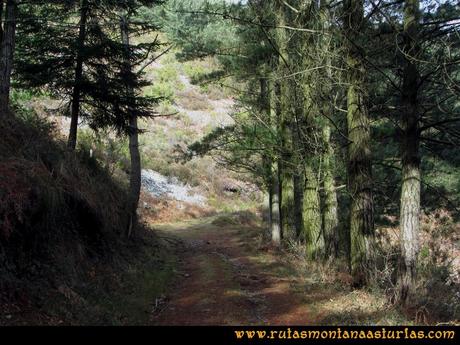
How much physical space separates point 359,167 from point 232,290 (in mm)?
4040

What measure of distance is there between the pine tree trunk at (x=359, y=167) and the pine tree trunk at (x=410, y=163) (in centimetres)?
76

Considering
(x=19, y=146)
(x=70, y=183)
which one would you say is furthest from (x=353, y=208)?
(x=19, y=146)

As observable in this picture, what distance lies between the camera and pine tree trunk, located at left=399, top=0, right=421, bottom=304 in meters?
8.39

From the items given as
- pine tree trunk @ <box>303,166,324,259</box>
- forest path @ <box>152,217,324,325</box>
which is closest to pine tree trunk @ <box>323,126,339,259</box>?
pine tree trunk @ <box>303,166,324,259</box>

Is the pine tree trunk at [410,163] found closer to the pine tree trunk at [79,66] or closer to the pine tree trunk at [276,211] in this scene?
the pine tree trunk at [79,66]

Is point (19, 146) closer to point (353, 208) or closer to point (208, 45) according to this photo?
point (353, 208)

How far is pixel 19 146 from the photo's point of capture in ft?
28.9

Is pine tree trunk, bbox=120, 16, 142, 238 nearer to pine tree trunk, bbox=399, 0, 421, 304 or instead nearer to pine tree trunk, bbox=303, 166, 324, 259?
pine tree trunk, bbox=303, 166, 324, 259

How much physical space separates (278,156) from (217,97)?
39919mm

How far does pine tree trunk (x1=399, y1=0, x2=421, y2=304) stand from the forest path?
2.08m

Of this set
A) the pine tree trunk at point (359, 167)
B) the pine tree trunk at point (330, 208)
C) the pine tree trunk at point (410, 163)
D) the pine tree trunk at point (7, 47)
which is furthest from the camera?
the pine tree trunk at point (330, 208)

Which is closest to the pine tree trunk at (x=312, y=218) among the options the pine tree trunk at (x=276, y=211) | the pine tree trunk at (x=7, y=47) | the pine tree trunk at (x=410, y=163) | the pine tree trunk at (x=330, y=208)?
the pine tree trunk at (x=330, y=208)

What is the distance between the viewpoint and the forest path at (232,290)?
8.55 meters
